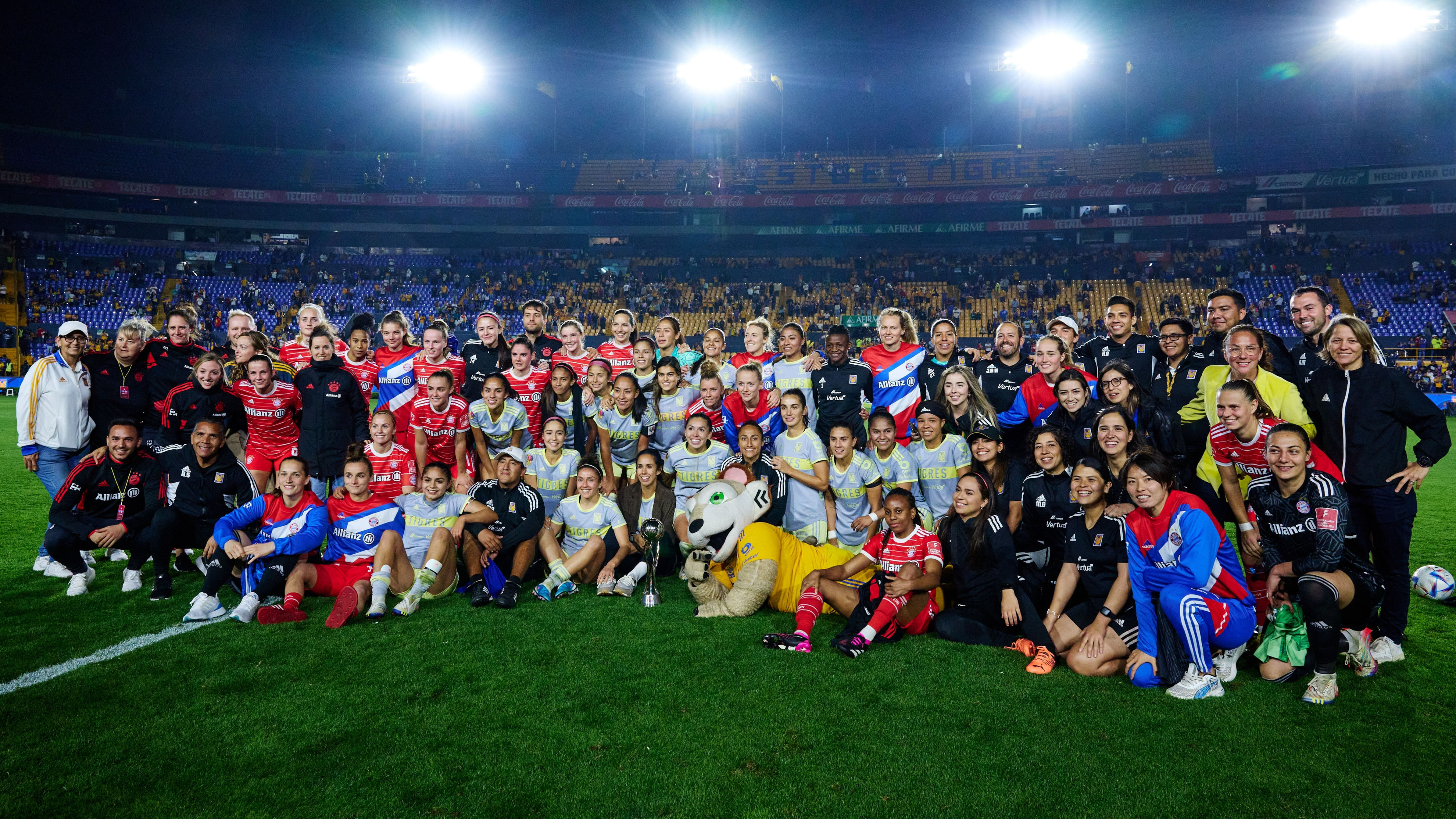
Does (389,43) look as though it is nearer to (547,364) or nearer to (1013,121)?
(1013,121)

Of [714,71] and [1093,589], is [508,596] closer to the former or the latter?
[1093,589]

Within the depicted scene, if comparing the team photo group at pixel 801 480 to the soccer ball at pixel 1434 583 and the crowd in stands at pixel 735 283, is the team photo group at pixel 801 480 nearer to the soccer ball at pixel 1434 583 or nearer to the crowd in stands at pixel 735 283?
the soccer ball at pixel 1434 583

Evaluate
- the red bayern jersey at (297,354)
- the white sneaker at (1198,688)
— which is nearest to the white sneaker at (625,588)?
the white sneaker at (1198,688)

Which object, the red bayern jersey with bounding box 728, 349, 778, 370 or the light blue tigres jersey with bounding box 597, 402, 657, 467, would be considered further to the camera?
the red bayern jersey with bounding box 728, 349, 778, 370

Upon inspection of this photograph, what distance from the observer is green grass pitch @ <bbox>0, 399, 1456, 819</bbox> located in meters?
2.98

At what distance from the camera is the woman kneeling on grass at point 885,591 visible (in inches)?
184

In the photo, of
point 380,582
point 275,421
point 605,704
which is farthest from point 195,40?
point 605,704

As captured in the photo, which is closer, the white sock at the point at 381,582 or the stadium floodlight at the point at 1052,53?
the white sock at the point at 381,582

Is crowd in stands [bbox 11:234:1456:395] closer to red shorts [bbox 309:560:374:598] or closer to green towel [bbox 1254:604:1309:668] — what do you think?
red shorts [bbox 309:560:374:598]

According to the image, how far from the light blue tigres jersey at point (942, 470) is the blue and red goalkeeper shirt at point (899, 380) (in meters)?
0.98

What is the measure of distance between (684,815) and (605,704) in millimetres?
1068

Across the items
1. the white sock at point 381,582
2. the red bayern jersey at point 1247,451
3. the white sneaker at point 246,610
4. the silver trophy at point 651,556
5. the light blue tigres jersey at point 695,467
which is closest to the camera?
the red bayern jersey at point 1247,451

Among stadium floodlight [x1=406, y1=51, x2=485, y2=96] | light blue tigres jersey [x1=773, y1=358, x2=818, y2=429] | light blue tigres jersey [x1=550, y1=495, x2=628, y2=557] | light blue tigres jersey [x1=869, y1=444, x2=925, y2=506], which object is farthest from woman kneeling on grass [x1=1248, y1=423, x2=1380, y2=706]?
stadium floodlight [x1=406, y1=51, x2=485, y2=96]

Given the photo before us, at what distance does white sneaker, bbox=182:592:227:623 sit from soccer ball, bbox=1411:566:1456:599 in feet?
29.2
